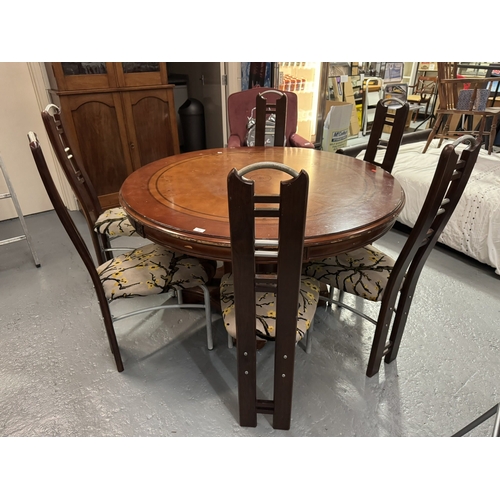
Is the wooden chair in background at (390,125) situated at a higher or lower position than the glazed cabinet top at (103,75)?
lower

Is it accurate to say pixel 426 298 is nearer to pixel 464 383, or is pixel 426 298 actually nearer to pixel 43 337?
pixel 464 383

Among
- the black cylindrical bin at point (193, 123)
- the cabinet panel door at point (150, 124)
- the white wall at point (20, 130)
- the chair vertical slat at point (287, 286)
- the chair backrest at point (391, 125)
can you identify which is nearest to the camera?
the chair vertical slat at point (287, 286)

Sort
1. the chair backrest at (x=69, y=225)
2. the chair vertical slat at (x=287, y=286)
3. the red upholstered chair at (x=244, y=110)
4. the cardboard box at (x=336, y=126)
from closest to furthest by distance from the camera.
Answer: the chair vertical slat at (x=287, y=286) → the chair backrest at (x=69, y=225) → the red upholstered chair at (x=244, y=110) → the cardboard box at (x=336, y=126)

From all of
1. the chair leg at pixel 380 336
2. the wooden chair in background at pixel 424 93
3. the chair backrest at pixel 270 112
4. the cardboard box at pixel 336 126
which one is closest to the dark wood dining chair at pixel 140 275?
the chair leg at pixel 380 336

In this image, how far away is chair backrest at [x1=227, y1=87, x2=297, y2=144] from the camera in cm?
312

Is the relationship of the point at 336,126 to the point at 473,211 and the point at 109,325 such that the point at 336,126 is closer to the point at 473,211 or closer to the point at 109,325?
the point at 473,211

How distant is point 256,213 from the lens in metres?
0.87

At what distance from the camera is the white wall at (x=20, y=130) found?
9.21ft

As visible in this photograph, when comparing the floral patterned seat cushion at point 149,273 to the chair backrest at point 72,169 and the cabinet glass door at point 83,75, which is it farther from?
the cabinet glass door at point 83,75

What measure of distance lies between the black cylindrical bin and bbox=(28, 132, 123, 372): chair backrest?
9.42ft

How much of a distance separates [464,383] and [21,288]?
2552 mm

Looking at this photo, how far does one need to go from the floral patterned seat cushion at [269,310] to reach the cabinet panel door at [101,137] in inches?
81.1

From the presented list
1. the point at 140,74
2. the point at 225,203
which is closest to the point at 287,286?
the point at 225,203

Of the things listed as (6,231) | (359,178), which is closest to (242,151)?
(359,178)
